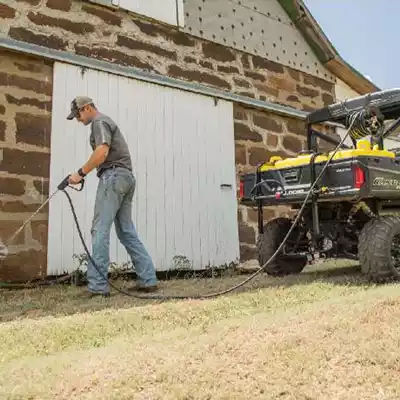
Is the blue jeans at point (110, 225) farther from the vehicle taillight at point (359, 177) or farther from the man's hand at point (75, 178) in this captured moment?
the vehicle taillight at point (359, 177)

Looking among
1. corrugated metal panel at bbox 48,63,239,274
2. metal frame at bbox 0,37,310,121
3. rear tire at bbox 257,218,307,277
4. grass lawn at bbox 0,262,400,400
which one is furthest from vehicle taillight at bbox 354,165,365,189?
metal frame at bbox 0,37,310,121

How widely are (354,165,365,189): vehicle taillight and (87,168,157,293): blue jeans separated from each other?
2069 millimetres

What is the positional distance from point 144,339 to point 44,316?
1.15 m

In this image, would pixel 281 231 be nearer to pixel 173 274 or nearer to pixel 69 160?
pixel 173 274

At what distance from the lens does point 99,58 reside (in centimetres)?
615

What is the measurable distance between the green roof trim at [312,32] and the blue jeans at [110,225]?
18.3 feet

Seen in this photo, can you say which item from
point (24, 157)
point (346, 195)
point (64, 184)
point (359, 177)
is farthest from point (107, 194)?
point (359, 177)

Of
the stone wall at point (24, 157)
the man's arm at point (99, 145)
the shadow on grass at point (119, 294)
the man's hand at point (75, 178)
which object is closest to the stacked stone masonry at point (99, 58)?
the stone wall at point (24, 157)

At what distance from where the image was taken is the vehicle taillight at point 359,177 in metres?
4.14

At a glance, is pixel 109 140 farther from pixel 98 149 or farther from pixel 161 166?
pixel 161 166

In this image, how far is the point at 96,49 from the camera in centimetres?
617

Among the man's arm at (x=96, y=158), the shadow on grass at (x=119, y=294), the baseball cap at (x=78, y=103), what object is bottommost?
the shadow on grass at (x=119, y=294)

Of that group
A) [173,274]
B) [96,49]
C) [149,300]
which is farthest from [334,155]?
[96,49]

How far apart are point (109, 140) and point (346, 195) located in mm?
2213
